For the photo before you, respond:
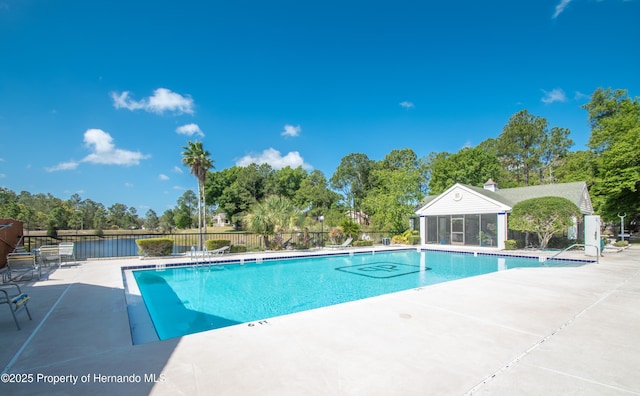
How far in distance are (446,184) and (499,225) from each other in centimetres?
1502

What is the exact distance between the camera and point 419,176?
980 inches

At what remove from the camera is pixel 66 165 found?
30.4m

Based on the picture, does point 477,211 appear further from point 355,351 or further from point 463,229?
point 355,351

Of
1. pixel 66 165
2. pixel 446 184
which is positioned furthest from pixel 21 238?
pixel 446 184

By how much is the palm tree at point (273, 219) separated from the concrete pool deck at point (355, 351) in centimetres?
961

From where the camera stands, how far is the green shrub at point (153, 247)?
11.7 m

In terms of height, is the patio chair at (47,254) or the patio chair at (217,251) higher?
the patio chair at (47,254)

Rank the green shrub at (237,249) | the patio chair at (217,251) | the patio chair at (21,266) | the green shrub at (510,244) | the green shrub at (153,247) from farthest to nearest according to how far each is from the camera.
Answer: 1. the green shrub at (510,244)
2. the green shrub at (237,249)
3. the patio chair at (217,251)
4. the green shrub at (153,247)
5. the patio chair at (21,266)

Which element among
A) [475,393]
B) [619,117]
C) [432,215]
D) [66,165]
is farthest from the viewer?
[66,165]

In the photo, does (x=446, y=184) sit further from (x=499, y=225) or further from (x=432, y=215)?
(x=499, y=225)

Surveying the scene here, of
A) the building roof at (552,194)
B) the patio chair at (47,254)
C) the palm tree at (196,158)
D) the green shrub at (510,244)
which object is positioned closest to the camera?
the patio chair at (47,254)

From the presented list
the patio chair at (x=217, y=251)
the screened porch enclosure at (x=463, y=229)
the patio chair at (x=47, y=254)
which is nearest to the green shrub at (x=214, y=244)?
the patio chair at (x=217, y=251)

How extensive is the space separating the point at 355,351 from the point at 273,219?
39.8 feet

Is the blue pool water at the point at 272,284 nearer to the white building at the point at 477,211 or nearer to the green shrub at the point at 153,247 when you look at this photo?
the green shrub at the point at 153,247
